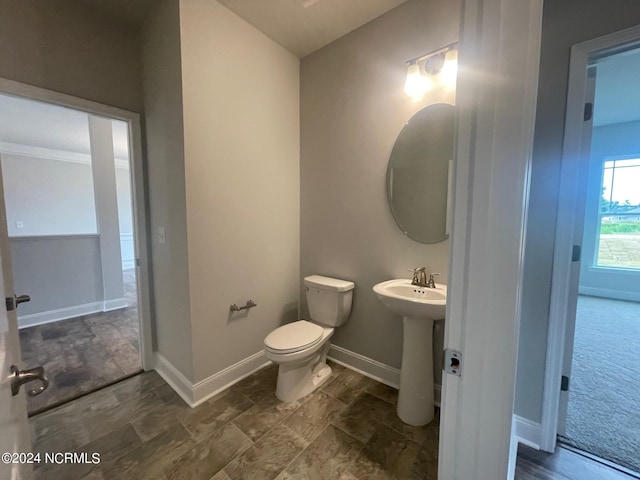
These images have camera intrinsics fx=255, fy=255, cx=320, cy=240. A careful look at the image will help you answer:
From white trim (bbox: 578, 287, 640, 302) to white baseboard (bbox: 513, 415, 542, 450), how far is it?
400 centimetres

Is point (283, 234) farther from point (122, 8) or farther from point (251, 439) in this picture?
point (122, 8)

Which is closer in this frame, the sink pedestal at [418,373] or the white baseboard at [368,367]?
the sink pedestal at [418,373]

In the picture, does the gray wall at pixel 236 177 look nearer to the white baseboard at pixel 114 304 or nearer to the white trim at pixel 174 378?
the white trim at pixel 174 378

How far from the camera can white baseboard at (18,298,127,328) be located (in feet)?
9.31

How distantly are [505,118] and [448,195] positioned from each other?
1175mm

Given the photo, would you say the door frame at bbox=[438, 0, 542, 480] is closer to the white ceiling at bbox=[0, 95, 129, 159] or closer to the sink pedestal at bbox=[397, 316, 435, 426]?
the sink pedestal at bbox=[397, 316, 435, 426]

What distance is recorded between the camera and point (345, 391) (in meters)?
1.86

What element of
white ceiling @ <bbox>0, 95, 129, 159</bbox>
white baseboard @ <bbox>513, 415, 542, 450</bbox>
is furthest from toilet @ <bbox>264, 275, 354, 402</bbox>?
white ceiling @ <bbox>0, 95, 129, 159</bbox>

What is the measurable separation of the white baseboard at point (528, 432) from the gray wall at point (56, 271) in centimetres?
442

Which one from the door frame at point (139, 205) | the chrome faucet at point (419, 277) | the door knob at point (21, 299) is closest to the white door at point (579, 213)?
the chrome faucet at point (419, 277)

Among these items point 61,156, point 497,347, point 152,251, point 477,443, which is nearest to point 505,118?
point 497,347

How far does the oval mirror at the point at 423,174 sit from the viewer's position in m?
1.63

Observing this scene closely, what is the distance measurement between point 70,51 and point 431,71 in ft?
7.61

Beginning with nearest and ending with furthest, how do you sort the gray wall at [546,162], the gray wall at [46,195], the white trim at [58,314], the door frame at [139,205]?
1. the gray wall at [546,162]
2. the door frame at [139,205]
3. the white trim at [58,314]
4. the gray wall at [46,195]
